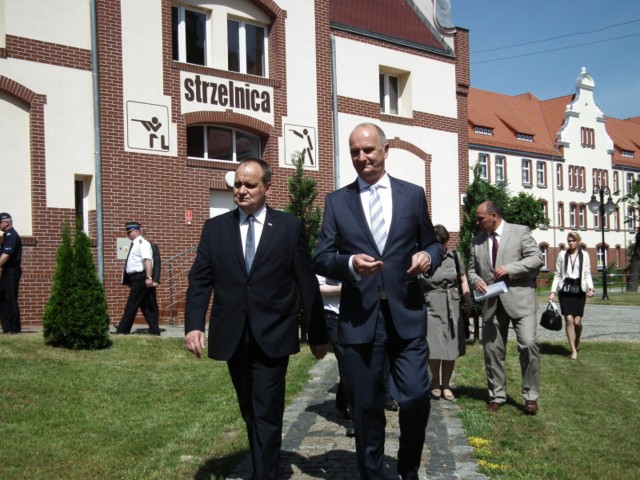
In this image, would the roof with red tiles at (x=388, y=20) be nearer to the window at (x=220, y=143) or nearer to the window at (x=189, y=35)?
the window at (x=189, y=35)

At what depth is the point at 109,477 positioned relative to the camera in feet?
16.5

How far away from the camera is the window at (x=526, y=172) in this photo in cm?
5706

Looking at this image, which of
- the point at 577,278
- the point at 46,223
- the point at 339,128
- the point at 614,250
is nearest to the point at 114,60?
the point at 46,223

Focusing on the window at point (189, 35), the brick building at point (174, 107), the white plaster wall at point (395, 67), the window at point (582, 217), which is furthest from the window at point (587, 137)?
the window at point (189, 35)

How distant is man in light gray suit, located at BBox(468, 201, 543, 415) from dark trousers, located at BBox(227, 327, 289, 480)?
11.2ft

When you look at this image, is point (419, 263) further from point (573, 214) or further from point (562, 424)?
point (573, 214)

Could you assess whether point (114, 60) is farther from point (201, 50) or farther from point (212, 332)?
point (212, 332)

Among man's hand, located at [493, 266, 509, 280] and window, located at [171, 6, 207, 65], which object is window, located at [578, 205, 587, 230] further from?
man's hand, located at [493, 266, 509, 280]

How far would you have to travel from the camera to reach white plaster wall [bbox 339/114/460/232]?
21.6m

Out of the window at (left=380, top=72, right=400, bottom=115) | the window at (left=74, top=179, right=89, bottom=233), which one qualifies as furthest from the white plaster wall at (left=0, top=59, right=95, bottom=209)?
the window at (left=380, top=72, right=400, bottom=115)

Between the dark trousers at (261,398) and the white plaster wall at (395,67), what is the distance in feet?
52.7

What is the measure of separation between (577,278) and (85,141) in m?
10.1

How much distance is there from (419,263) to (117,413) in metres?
4.20

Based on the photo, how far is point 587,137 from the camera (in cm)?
6269
